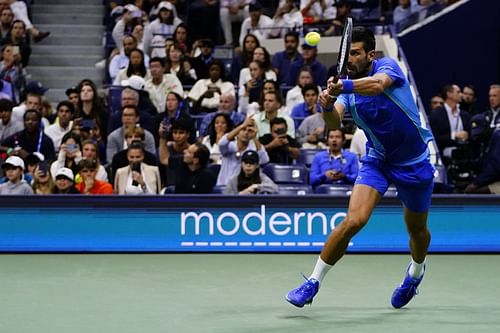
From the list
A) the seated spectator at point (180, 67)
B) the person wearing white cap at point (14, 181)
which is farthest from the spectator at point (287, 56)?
the person wearing white cap at point (14, 181)

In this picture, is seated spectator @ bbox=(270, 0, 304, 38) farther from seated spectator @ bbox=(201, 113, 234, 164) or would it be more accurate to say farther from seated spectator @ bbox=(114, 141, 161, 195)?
seated spectator @ bbox=(114, 141, 161, 195)

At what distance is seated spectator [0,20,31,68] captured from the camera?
47.5 ft

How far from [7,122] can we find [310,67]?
3.92 meters

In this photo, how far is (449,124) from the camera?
1319 centimetres

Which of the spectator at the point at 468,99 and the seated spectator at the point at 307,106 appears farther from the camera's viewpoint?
the spectator at the point at 468,99

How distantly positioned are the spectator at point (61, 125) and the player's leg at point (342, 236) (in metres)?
5.97

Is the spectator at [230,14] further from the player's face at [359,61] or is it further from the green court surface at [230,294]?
the player's face at [359,61]

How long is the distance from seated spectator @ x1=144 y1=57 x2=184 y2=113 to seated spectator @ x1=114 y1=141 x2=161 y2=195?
2128 millimetres

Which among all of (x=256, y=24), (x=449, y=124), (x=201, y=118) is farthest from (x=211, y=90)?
(x=449, y=124)

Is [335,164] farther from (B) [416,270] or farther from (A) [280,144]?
(B) [416,270]

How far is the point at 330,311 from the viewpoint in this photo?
23.2 ft

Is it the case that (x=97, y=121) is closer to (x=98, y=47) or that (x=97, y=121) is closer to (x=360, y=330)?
(x=98, y=47)

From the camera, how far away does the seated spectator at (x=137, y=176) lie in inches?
424

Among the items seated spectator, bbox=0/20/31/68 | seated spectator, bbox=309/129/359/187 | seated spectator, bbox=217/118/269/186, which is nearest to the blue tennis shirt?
seated spectator, bbox=309/129/359/187
